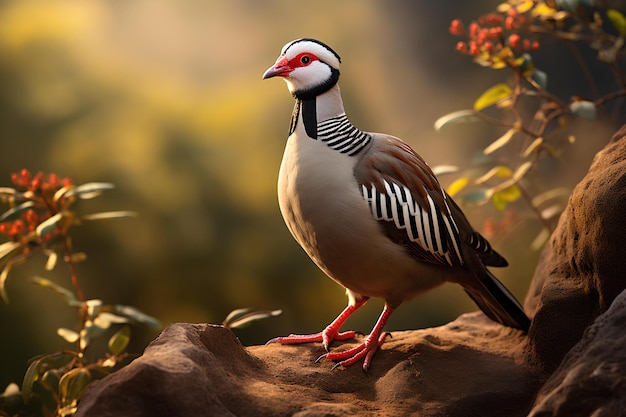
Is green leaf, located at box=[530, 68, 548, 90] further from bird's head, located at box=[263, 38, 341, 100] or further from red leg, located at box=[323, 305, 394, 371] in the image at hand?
red leg, located at box=[323, 305, 394, 371]

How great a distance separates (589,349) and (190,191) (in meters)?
2.78

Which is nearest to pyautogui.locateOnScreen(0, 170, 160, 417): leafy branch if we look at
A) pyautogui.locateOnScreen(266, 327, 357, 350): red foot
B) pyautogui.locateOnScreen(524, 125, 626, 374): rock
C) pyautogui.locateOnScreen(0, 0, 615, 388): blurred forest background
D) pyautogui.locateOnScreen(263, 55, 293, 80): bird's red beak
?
pyautogui.locateOnScreen(266, 327, 357, 350): red foot

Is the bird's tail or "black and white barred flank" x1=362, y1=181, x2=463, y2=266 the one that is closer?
"black and white barred flank" x1=362, y1=181, x2=463, y2=266

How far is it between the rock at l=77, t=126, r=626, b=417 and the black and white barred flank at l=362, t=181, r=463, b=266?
0.34 m

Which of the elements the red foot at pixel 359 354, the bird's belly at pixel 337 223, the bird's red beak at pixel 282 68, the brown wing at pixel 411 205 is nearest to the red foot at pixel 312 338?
the red foot at pixel 359 354

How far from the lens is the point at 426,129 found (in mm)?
4367

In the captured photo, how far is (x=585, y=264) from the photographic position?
2314mm

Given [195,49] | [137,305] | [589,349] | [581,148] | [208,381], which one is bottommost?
[137,305]

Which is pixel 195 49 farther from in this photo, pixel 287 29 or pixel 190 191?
pixel 190 191

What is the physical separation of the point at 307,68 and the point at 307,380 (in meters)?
1.04

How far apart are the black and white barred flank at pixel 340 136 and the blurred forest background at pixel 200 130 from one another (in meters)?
1.78

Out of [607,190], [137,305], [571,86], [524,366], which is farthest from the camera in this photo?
[571,86]

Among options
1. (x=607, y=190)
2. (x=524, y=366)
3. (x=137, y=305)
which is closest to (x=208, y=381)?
(x=524, y=366)

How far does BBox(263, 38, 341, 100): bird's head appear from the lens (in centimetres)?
239
